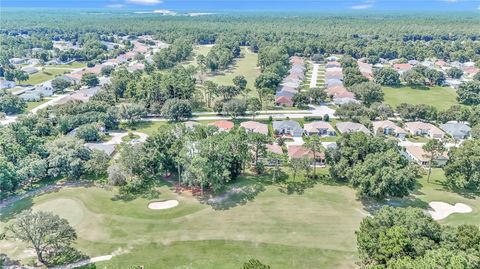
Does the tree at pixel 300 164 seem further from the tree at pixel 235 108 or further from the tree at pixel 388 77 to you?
the tree at pixel 388 77

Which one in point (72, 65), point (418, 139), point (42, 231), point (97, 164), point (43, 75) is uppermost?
point (72, 65)

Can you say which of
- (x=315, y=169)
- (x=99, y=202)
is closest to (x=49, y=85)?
(x=99, y=202)

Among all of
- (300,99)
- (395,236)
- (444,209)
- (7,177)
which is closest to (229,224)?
(395,236)

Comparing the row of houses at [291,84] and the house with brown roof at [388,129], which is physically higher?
the row of houses at [291,84]

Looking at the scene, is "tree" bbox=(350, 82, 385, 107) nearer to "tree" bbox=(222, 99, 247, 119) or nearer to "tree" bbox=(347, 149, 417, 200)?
"tree" bbox=(222, 99, 247, 119)

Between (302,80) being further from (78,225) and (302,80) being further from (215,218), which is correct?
(78,225)

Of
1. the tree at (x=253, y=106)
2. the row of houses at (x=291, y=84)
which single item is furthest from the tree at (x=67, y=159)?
the row of houses at (x=291, y=84)

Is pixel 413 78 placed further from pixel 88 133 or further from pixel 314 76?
pixel 88 133
